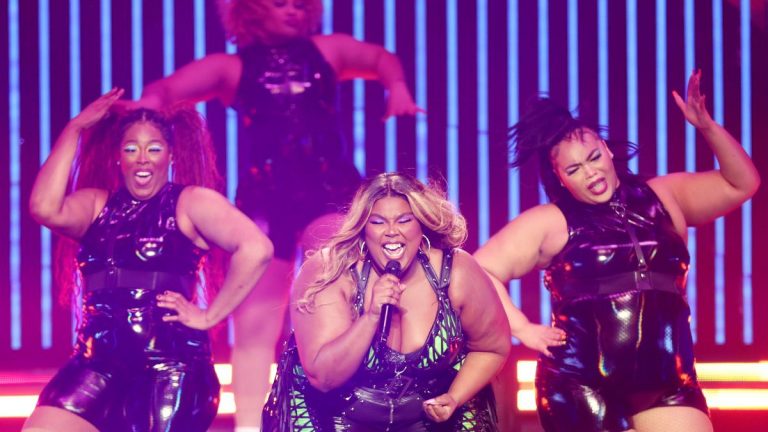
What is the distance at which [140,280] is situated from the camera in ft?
11.1

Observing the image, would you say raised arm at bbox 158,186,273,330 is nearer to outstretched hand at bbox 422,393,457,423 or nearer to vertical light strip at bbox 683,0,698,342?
outstretched hand at bbox 422,393,457,423

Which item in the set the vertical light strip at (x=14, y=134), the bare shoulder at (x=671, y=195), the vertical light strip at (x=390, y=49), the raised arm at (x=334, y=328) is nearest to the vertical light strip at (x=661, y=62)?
the vertical light strip at (x=390, y=49)

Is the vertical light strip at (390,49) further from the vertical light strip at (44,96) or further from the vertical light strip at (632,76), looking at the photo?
the vertical light strip at (44,96)

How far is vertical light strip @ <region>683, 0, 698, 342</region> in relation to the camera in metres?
5.29

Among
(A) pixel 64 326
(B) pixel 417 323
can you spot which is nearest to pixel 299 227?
(B) pixel 417 323

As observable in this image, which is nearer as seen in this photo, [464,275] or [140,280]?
[464,275]

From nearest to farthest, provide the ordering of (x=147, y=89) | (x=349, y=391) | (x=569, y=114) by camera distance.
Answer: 1. (x=349, y=391)
2. (x=569, y=114)
3. (x=147, y=89)

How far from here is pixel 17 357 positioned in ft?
17.3

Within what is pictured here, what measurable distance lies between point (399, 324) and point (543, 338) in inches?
23.8

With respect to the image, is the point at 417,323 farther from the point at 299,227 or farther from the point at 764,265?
the point at 764,265

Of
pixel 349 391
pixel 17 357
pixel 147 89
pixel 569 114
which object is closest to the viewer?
pixel 349 391

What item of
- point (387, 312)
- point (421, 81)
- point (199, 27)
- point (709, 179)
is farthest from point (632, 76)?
point (387, 312)

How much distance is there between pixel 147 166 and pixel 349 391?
1128 millimetres

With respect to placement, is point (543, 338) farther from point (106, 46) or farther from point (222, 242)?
point (106, 46)
